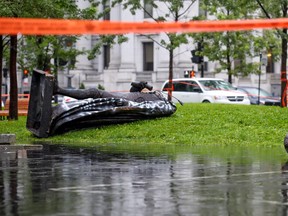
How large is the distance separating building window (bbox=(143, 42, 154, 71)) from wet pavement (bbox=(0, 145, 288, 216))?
218 feet

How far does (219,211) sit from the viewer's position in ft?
33.9

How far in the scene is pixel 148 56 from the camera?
87438mm

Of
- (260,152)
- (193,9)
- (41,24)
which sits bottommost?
(260,152)

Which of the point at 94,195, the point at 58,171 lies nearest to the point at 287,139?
the point at 58,171

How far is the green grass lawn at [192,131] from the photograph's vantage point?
81.1ft

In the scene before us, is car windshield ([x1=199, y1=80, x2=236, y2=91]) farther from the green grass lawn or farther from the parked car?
the green grass lawn

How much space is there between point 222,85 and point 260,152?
26430mm

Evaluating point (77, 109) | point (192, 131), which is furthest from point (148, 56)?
point (192, 131)

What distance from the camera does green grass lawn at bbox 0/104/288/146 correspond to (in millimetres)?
24719

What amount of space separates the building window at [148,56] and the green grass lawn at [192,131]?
57265 millimetres

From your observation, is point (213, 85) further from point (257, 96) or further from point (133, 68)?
point (133, 68)

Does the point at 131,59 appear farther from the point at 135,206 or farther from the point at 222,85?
the point at 135,206

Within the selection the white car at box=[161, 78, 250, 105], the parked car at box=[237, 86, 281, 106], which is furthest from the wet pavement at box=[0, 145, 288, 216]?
the parked car at box=[237, 86, 281, 106]

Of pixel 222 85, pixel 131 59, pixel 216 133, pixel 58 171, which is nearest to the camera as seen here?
pixel 58 171
